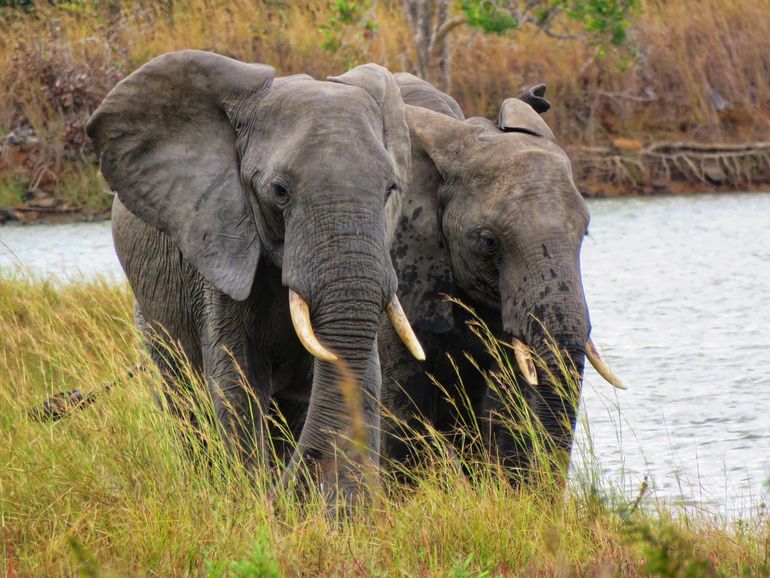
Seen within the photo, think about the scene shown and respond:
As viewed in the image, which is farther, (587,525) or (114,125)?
(114,125)

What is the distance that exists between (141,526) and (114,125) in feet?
6.10

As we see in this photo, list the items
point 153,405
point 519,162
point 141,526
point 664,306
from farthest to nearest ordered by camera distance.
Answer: point 664,306 < point 519,162 < point 153,405 < point 141,526

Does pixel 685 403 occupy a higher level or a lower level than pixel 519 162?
lower

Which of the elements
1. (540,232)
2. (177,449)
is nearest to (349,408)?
(177,449)

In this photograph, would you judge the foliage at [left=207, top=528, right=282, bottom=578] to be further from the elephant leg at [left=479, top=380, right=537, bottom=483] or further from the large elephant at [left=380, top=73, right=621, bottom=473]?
the elephant leg at [left=479, top=380, right=537, bottom=483]

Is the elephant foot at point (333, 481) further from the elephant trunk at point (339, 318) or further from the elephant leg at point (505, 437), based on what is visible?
the elephant leg at point (505, 437)

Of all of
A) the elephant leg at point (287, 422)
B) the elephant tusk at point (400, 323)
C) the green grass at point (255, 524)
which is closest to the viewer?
the green grass at point (255, 524)

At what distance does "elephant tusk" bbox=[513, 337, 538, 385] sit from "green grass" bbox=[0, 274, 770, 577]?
0.48 metres

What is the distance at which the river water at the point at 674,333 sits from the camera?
830cm

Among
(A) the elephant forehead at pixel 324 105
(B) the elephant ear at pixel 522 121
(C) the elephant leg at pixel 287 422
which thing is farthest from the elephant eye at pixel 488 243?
(C) the elephant leg at pixel 287 422

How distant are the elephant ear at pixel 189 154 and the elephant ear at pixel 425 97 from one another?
1513 millimetres

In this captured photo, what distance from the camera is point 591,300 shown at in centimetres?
1589

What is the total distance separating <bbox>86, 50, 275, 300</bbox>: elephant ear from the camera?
5.77 metres

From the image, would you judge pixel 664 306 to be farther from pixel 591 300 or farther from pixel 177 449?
pixel 177 449
